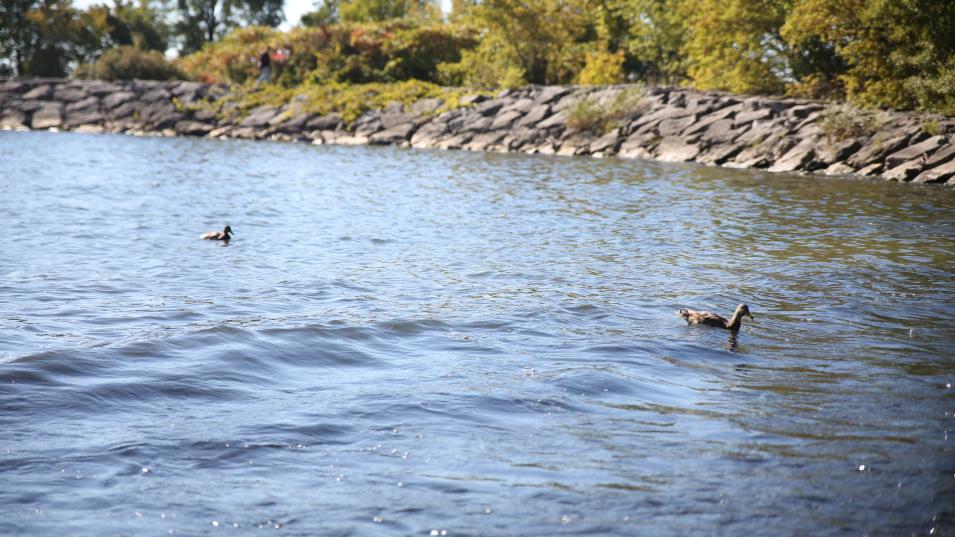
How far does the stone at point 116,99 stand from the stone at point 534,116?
19607 mm

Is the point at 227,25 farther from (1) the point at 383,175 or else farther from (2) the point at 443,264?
(2) the point at 443,264

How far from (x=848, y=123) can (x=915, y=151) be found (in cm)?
222

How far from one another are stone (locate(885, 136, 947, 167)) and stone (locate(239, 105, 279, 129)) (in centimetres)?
2610

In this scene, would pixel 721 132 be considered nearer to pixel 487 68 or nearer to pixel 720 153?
pixel 720 153

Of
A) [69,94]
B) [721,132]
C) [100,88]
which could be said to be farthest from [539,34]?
[69,94]

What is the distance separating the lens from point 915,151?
83.5 feet

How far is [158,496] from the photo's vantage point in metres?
5.38

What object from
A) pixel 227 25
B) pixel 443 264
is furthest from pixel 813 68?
pixel 227 25

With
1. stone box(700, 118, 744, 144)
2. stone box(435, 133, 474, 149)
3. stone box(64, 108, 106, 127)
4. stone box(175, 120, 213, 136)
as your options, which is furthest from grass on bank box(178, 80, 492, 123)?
stone box(700, 118, 744, 144)

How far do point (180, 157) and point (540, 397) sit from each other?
26.6 meters

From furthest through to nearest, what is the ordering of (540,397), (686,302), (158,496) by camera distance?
(686,302) < (540,397) < (158,496)

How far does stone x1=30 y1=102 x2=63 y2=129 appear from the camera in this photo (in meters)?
43.5

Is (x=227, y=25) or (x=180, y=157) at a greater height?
(x=227, y=25)

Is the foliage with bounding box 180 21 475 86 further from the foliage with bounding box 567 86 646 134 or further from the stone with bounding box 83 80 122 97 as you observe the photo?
the foliage with bounding box 567 86 646 134
